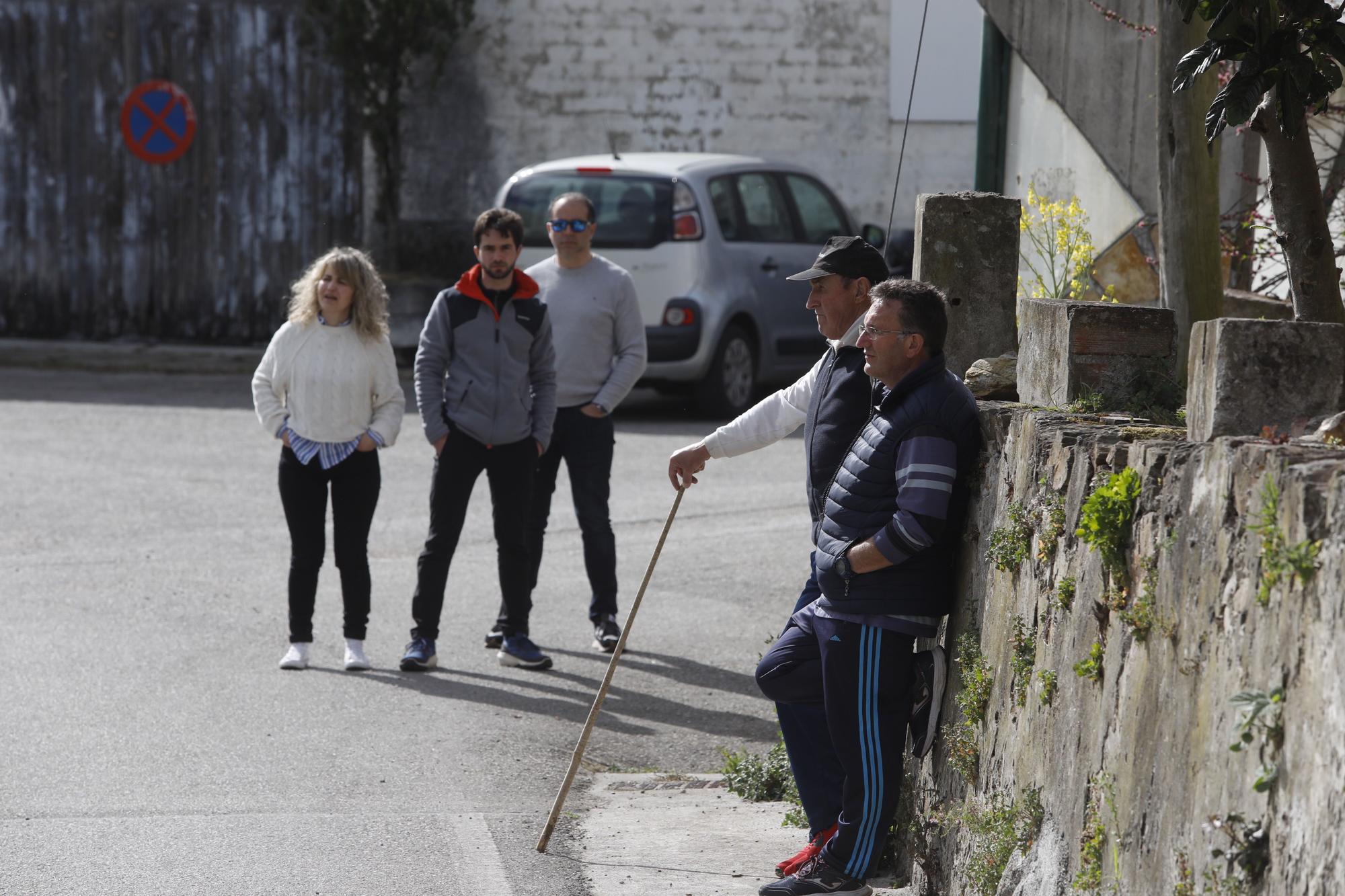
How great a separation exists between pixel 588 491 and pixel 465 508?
66 centimetres

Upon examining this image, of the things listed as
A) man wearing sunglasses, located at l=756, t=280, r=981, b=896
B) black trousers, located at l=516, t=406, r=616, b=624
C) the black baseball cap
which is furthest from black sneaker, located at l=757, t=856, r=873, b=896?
black trousers, located at l=516, t=406, r=616, b=624

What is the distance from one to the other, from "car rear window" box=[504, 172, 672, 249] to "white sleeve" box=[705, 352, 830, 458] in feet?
26.1

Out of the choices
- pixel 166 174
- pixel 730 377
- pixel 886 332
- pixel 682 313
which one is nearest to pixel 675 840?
pixel 886 332

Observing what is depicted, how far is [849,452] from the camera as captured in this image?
171 inches

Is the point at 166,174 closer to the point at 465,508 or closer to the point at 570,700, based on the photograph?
the point at 465,508

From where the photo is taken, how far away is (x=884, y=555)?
163 inches

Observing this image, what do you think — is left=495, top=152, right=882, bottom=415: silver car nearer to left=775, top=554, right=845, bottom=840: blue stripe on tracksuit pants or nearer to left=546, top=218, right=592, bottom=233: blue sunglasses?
left=546, top=218, right=592, bottom=233: blue sunglasses

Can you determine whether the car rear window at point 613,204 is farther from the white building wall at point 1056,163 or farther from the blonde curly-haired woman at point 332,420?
the blonde curly-haired woman at point 332,420

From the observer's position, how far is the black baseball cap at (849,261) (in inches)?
183

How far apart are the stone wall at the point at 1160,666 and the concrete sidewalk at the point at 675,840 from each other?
2.00ft

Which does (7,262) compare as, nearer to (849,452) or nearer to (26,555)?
(26,555)

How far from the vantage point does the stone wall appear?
→ 255 centimetres

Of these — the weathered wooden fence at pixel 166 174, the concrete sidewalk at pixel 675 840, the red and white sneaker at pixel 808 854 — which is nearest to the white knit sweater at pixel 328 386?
the concrete sidewalk at pixel 675 840

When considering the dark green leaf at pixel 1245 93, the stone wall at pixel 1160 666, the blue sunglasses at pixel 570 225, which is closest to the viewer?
the stone wall at pixel 1160 666
